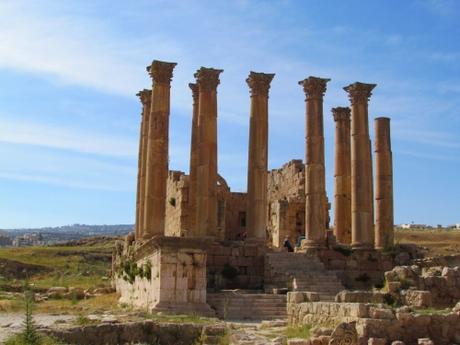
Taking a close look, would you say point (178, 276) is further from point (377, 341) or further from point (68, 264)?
point (68, 264)

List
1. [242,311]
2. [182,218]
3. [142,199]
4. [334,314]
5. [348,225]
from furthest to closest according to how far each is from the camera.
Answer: [182,218], [142,199], [348,225], [242,311], [334,314]

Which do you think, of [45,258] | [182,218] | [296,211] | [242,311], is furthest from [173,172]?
[45,258]

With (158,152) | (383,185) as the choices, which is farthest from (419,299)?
(383,185)

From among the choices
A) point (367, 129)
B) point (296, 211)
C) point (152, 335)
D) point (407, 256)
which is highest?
point (367, 129)

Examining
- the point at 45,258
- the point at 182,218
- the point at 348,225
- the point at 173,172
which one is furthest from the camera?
the point at 45,258

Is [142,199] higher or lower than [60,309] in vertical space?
higher

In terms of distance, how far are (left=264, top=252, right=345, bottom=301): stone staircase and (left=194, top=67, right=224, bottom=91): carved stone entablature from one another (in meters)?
8.75

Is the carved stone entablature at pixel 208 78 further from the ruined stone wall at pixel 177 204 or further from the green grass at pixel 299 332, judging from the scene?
the green grass at pixel 299 332

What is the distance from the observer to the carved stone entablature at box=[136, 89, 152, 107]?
39.0 metres

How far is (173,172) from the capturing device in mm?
45219

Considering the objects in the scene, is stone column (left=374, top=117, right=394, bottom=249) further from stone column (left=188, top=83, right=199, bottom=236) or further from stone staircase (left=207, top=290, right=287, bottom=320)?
stone staircase (left=207, top=290, right=287, bottom=320)

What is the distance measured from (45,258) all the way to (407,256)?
42.7m

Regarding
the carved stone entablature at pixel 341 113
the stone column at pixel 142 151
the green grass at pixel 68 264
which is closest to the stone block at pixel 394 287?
the carved stone entablature at pixel 341 113

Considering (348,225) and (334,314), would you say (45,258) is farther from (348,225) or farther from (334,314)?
(334,314)
